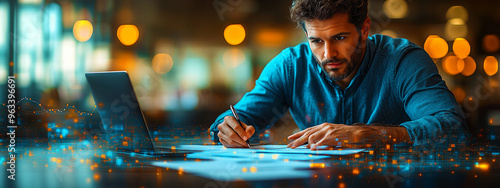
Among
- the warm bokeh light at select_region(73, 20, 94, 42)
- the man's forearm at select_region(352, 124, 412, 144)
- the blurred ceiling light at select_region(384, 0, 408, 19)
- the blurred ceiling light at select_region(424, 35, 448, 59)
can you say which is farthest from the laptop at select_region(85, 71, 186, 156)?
the blurred ceiling light at select_region(424, 35, 448, 59)

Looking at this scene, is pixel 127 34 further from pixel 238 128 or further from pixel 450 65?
pixel 238 128

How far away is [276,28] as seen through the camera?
4.15m

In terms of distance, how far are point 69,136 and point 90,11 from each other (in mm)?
3294

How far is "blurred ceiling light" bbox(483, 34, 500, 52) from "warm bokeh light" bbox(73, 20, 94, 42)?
3.67 m

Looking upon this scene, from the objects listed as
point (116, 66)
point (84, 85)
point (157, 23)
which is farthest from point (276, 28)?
point (84, 85)

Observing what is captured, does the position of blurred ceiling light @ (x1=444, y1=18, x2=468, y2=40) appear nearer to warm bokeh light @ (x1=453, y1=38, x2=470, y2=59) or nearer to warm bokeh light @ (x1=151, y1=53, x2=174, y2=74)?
warm bokeh light @ (x1=453, y1=38, x2=470, y2=59)

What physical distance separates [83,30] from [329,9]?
337 cm

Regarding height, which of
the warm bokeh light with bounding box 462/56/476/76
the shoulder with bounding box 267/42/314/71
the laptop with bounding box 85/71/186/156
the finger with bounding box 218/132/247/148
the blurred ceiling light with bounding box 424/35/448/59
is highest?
the blurred ceiling light with bounding box 424/35/448/59

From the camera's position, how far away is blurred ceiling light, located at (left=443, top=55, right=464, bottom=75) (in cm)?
401

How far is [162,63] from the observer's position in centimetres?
426

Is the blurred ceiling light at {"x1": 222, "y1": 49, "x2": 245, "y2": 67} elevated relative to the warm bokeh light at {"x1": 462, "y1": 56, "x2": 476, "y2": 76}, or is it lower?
Answer: elevated

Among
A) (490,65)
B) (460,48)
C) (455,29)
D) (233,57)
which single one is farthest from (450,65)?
(233,57)

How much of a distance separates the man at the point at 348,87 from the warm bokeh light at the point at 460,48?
3.39 metres

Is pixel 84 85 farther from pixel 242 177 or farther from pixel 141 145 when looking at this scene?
pixel 242 177
